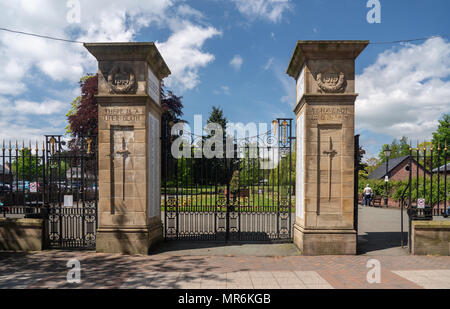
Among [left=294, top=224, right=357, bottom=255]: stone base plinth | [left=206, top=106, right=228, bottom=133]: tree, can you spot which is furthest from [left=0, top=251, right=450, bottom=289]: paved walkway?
[left=206, top=106, right=228, bottom=133]: tree

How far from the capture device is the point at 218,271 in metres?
5.89

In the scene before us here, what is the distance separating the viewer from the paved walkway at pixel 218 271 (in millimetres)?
5180

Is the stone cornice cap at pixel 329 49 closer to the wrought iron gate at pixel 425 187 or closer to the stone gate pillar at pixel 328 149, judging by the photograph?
the stone gate pillar at pixel 328 149

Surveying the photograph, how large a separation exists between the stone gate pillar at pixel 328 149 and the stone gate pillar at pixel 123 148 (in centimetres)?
421

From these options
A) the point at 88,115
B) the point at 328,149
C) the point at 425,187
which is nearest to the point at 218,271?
the point at 328,149

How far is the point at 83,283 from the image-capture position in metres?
5.20

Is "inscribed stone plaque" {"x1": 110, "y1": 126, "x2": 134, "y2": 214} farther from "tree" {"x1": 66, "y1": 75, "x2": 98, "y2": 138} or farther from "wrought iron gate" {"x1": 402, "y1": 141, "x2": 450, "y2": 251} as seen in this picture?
"tree" {"x1": 66, "y1": 75, "x2": 98, "y2": 138}

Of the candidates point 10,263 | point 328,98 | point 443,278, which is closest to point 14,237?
point 10,263

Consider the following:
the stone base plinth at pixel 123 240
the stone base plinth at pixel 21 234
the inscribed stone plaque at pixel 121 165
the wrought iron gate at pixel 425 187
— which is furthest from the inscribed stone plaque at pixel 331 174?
the stone base plinth at pixel 21 234

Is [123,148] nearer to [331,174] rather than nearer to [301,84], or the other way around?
[301,84]

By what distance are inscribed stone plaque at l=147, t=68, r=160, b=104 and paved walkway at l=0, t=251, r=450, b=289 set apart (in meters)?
4.42

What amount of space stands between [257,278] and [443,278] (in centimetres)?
375

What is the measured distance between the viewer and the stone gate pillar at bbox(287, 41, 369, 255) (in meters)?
7.09
